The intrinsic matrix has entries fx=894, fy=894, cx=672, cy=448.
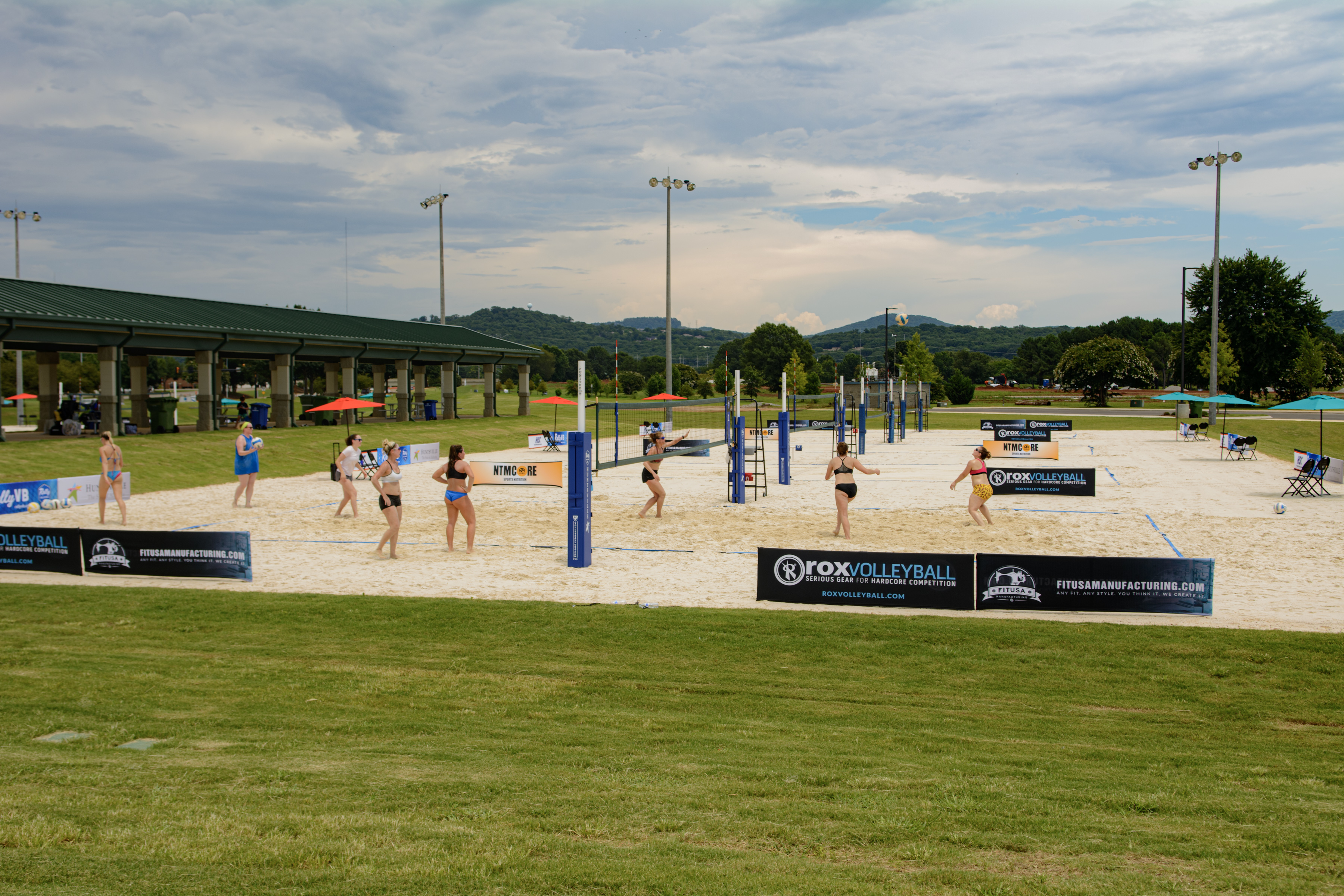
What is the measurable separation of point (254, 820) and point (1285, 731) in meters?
7.72

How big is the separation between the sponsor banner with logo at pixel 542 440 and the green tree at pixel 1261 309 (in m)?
54.2

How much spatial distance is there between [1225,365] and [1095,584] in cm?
6395

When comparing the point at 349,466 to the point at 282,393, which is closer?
the point at 349,466

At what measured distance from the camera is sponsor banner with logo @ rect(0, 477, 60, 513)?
19484 millimetres

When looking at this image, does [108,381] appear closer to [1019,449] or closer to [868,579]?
[868,579]

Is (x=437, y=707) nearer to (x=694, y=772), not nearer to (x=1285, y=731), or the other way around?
(x=694, y=772)

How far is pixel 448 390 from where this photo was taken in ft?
161

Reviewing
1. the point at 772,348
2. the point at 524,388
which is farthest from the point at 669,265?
the point at 772,348

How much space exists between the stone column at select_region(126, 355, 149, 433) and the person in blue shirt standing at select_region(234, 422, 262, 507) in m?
16.4

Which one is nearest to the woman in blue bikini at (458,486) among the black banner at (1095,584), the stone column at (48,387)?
the black banner at (1095,584)

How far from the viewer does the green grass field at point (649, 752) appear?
14.5 ft

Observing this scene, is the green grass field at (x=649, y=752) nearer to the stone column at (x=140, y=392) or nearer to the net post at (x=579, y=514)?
the net post at (x=579, y=514)

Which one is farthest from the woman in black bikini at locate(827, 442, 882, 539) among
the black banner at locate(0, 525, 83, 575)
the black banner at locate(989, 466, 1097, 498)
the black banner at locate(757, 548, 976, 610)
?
the black banner at locate(0, 525, 83, 575)

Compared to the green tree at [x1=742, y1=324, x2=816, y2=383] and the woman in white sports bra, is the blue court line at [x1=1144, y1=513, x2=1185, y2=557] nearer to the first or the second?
the woman in white sports bra
